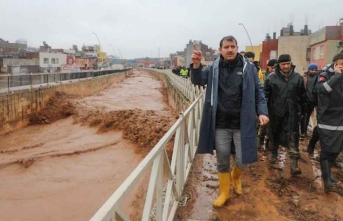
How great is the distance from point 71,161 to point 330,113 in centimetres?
812

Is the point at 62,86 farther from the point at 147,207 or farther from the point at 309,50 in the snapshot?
the point at 309,50

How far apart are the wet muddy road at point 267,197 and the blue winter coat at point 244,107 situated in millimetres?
682

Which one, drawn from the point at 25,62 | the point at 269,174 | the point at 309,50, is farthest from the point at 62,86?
the point at 25,62

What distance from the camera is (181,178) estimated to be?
3.81 meters

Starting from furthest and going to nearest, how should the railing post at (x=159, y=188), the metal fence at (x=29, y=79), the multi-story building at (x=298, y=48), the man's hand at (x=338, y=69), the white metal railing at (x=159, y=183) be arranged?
the multi-story building at (x=298, y=48)
the metal fence at (x=29, y=79)
the man's hand at (x=338, y=69)
the railing post at (x=159, y=188)
the white metal railing at (x=159, y=183)

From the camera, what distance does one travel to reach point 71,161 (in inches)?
393

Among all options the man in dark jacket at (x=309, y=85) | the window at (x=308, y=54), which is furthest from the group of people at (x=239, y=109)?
the window at (x=308, y=54)

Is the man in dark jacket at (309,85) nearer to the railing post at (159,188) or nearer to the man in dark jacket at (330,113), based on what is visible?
the man in dark jacket at (330,113)

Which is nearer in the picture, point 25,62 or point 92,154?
point 92,154

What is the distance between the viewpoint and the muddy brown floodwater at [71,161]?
6871mm

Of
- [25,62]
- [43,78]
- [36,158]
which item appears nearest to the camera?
[36,158]

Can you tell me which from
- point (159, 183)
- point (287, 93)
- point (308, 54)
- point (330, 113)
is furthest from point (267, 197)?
point (308, 54)

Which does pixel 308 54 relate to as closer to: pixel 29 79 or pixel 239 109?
pixel 29 79

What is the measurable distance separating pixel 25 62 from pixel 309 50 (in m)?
44.7
